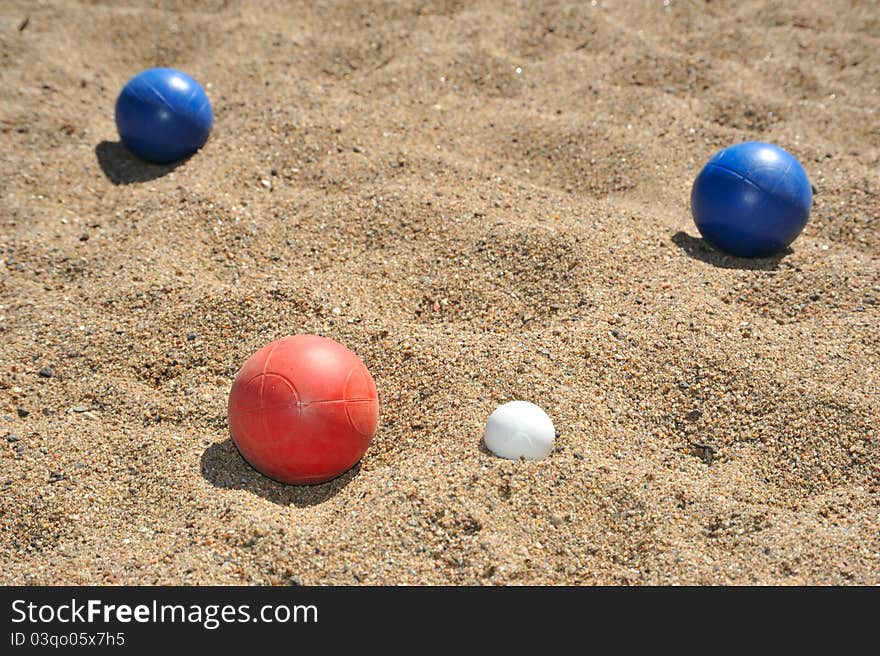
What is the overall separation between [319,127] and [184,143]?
71 cm

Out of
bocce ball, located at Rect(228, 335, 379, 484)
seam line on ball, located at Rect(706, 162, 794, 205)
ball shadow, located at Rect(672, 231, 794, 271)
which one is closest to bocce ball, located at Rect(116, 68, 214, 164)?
bocce ball, located at Rect(228, 335, 379, 484)

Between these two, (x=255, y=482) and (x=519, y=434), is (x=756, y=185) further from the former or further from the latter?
(x=255, y=482)

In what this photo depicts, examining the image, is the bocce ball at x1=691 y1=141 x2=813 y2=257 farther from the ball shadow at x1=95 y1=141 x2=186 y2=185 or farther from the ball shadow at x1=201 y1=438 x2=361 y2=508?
the ball shadow at x1=95 y1=141 x2=186 y2=185

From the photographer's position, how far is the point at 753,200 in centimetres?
386

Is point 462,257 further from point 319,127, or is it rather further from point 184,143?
point 184,143

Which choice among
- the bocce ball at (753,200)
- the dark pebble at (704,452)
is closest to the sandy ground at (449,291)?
the dark pebble at (704,452)

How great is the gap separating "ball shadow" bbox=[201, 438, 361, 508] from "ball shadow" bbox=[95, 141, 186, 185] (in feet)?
6.77

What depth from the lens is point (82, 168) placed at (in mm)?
4637

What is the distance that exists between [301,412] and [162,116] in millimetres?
2379

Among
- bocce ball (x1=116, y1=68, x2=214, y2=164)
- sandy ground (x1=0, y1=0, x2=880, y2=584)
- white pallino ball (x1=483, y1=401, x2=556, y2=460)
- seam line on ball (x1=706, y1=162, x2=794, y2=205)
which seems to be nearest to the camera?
sandy ground (x1=0, y1=0, x2=880, y2=584)

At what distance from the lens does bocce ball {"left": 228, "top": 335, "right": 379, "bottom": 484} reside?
111 inches

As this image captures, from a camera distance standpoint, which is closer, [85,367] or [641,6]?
[85,367]

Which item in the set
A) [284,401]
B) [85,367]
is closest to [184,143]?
[85,367]

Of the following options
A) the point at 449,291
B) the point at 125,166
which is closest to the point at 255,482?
the point at 449,291
